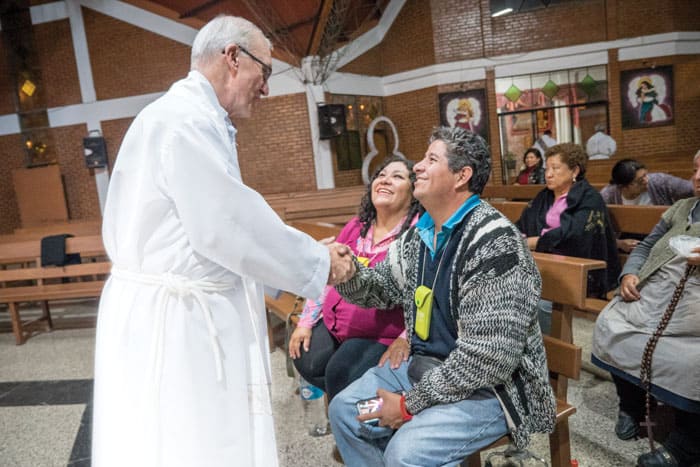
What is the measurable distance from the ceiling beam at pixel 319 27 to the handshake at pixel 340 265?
598 cm

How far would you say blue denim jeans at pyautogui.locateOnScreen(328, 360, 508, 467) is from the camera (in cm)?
154

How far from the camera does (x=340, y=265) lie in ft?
5.89

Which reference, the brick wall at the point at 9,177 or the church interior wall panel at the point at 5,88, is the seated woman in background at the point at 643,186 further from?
the church interior wall panel at the point at 5,88

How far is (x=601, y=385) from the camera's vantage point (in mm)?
3033

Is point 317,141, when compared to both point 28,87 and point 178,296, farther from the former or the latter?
point 178,296

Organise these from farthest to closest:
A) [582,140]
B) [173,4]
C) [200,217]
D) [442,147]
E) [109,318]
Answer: [582,140]
[173,4]
[442,147]
[109,318]
[200,217]

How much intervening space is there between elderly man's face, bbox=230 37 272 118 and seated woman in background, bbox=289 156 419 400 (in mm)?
971

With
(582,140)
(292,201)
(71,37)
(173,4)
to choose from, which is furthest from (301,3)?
(582,140)

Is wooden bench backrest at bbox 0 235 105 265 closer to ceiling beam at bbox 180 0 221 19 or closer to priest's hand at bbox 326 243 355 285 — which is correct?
priest's hand at bbox 326 243 355 285

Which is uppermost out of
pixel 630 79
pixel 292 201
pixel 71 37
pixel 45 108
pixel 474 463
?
pixel 71 37

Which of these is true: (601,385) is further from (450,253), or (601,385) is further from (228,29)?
(228,29)

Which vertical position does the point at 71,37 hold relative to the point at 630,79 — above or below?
above

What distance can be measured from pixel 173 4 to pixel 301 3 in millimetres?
3843

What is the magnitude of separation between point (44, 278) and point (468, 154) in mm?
5369
